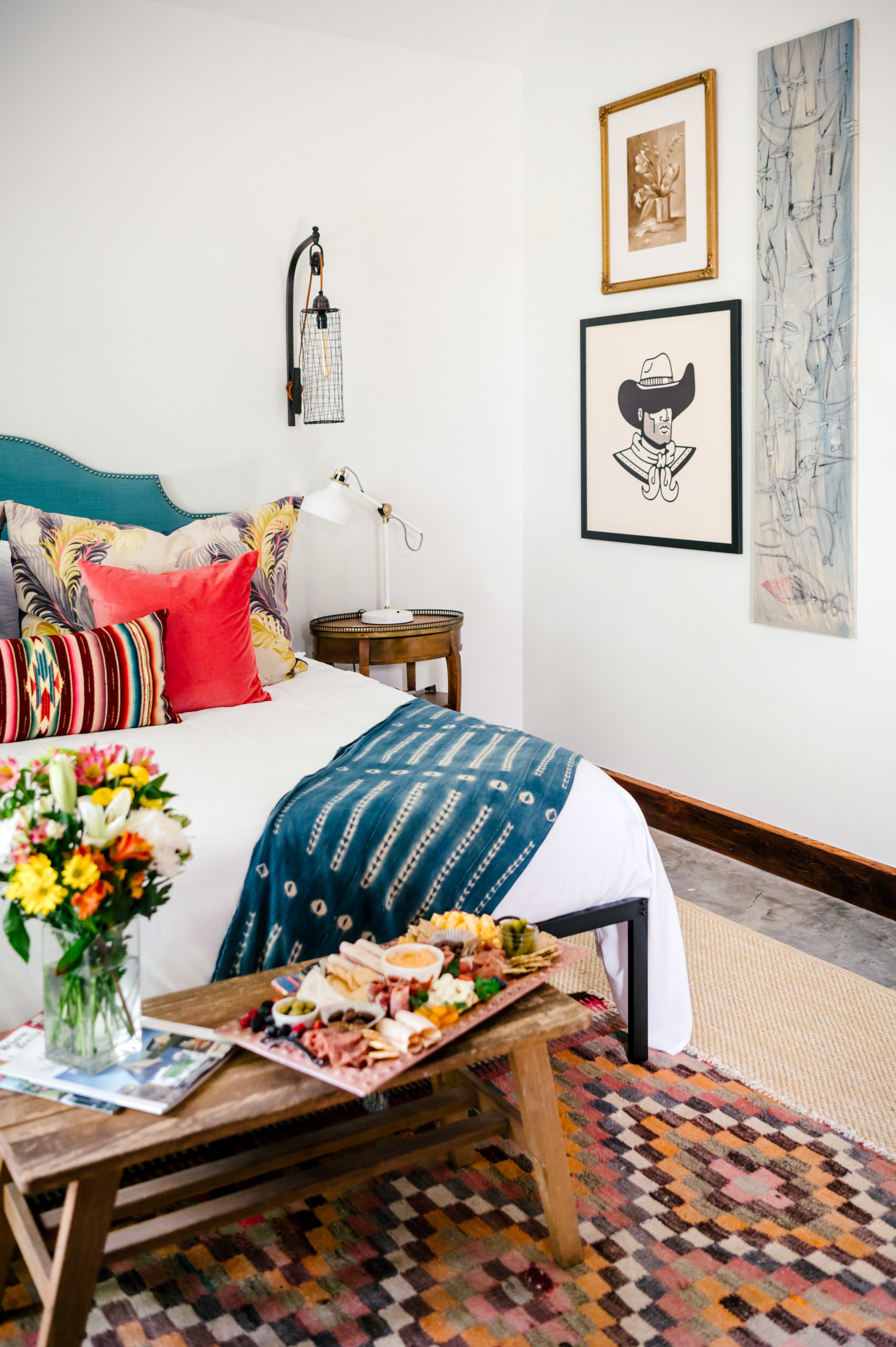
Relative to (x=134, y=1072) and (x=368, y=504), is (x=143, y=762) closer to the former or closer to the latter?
(x=134, y=1072)

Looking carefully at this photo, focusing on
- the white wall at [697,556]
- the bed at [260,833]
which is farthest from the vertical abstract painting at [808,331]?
the bed at [260,833]

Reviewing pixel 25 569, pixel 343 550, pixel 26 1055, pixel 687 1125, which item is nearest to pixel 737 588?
pixel 343 550

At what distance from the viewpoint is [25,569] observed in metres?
2.91

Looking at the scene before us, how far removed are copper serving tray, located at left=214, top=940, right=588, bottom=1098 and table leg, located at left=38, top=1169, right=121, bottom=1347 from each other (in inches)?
9.4

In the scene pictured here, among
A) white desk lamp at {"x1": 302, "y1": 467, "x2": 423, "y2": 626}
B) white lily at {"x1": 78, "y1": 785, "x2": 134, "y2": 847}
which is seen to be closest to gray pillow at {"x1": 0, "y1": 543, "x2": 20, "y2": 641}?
white desk lamp at {"x1": 302, "y1": 467, "x2": 423, "y2": 626}

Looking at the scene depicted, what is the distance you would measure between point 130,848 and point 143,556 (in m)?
1.78

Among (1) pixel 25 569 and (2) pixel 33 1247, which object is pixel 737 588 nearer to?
(1) pixel 25 569

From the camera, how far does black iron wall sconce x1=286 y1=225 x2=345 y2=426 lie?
368 cm

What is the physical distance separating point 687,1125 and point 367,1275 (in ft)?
2.31

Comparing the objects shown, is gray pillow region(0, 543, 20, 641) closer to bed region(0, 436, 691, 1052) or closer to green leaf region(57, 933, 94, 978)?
bed region(0, 436, 691, 1052)

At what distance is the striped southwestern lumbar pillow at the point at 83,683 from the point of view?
2.50 meters

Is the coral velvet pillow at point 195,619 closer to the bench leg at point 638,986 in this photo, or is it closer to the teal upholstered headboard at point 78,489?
the teal upholstered headboard at point 78,489

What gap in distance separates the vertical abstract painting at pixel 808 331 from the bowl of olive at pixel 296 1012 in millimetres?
2115

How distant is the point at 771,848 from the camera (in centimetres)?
337
